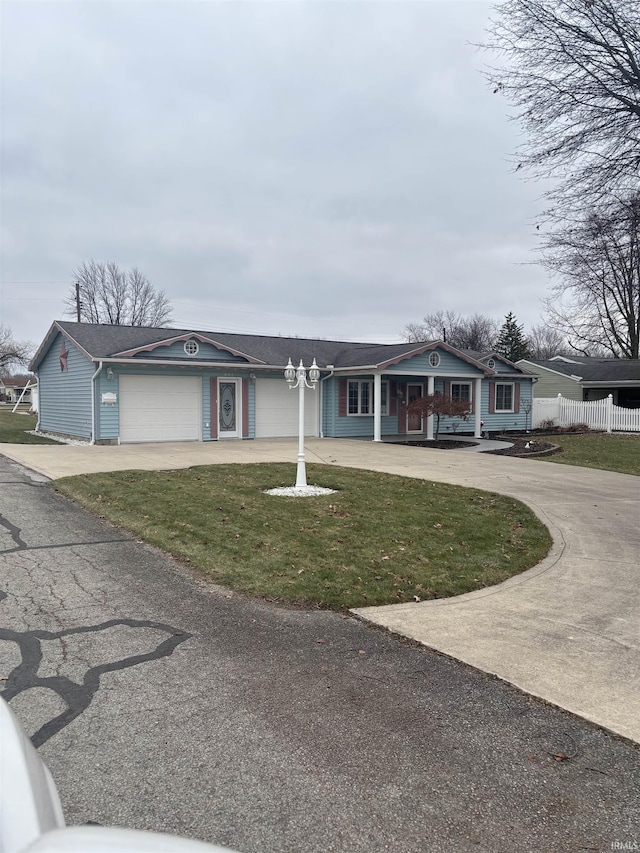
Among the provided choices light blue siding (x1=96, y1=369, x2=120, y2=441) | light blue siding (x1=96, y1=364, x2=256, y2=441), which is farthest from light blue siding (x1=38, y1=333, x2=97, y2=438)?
light blue siding (x1=96, y1=364, x2=256, y2=441)

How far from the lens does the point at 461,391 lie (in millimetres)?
25891

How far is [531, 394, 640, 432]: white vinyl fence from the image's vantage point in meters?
26.2

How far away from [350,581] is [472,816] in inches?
126

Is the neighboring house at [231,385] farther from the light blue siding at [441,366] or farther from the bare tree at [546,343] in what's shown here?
the bare tree at [546,343]

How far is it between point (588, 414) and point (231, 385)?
52.6 feet

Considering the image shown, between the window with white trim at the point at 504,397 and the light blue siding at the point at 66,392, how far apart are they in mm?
16601

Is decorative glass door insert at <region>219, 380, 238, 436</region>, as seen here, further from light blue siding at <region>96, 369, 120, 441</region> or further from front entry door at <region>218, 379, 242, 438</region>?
light blue siding at <region>96, 369, 120, 441</region>

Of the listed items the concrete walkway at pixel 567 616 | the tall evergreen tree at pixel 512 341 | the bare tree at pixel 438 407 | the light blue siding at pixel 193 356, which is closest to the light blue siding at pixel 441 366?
the bare tree at pixel 438 407

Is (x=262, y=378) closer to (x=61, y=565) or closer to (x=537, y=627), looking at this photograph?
(x=61, y=565)

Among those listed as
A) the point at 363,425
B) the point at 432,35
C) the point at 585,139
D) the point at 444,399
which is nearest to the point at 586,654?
the point at 585,139

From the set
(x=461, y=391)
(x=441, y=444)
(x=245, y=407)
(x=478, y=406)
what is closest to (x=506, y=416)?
(x=461, y=391)

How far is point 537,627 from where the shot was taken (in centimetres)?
475

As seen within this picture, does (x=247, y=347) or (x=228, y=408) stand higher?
(x=247, y=347)

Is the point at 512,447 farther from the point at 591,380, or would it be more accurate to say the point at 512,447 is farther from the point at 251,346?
the point at 591,380
